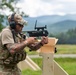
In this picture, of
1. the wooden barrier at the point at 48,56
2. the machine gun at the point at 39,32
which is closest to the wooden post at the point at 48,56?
the wooden barrier at the point at 48,56

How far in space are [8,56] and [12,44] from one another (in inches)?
13.2

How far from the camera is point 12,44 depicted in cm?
630

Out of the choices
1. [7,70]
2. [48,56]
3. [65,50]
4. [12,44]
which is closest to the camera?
[12,44]

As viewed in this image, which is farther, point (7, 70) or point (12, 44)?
point (7, 70)

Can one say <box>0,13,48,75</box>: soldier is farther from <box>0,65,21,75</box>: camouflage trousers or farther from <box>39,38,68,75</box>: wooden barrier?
<box>39,38,68,75</box>: wooden barrier

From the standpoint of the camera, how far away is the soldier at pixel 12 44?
626 centimetres

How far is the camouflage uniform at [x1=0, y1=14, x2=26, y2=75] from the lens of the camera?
20.9ft

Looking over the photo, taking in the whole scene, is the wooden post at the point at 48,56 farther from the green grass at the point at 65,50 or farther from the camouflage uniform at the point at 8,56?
the green grass at the point at 65,50

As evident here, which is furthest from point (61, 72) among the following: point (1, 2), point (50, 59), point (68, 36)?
point (68, 36)

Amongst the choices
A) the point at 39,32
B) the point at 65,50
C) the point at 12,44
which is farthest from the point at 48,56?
the point at 65,50

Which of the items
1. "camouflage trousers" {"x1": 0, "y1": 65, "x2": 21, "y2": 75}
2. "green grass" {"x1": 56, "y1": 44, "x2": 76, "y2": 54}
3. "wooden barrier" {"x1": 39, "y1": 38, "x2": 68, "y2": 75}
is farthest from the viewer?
"green grass" {"x1": 56, "y1": 44, "x2": 76, "y2": 54}

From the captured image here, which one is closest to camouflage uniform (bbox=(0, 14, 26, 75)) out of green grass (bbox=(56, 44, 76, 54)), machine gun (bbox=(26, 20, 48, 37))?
machine gun (bbox=(26, 20, 48, 37))

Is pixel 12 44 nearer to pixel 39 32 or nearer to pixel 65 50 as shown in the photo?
pixel 39 32

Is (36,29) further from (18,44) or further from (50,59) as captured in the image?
(50,59)
